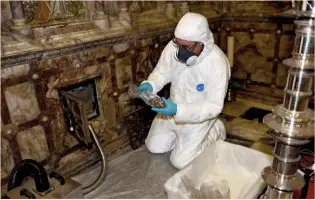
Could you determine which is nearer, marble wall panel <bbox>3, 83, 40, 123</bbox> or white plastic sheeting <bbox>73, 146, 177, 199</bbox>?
marble wall panel <bbox>3, 83, 40, 123</bbox>

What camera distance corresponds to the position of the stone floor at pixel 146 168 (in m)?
1.93

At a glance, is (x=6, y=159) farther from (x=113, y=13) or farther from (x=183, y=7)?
(x=183, y=7)

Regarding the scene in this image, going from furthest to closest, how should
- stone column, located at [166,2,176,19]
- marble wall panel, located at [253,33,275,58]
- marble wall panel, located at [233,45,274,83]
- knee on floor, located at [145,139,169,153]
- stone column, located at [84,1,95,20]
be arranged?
marble wall panel, located at [233,45,274,83]
marble wall panel, located at [253,33,275,58]
stone column, located at [166,2,176,19]
knee on floor, located at [145,139,169,153]
stone column, located at [84,1,95,20]

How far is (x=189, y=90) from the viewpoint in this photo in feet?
7.07

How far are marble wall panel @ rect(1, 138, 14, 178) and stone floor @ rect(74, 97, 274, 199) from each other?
0.47 m

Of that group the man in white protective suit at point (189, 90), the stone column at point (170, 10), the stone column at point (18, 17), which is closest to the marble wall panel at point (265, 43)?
the stone column at point (170, 10)

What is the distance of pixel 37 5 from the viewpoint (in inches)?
70.4

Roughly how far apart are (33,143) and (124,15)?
1154mm

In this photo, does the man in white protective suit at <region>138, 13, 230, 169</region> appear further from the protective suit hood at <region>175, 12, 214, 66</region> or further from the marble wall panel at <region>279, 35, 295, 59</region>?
the marble wall panel at <region>279, 35, 295, 59</region>

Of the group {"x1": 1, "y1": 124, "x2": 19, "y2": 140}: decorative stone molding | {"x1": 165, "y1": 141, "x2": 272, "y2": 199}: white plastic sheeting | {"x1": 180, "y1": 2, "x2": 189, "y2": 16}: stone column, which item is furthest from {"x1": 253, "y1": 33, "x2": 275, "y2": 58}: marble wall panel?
{"x1": 1, "y1": 124, "x2": 19, "y2": 140}: decorative stone molding

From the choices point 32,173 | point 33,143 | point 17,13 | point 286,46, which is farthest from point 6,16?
point 286,46

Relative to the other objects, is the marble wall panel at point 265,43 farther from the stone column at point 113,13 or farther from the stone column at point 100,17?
the stone column at point 100,17

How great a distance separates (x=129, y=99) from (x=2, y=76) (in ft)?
3.46

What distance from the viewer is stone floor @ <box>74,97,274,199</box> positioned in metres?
1.93
